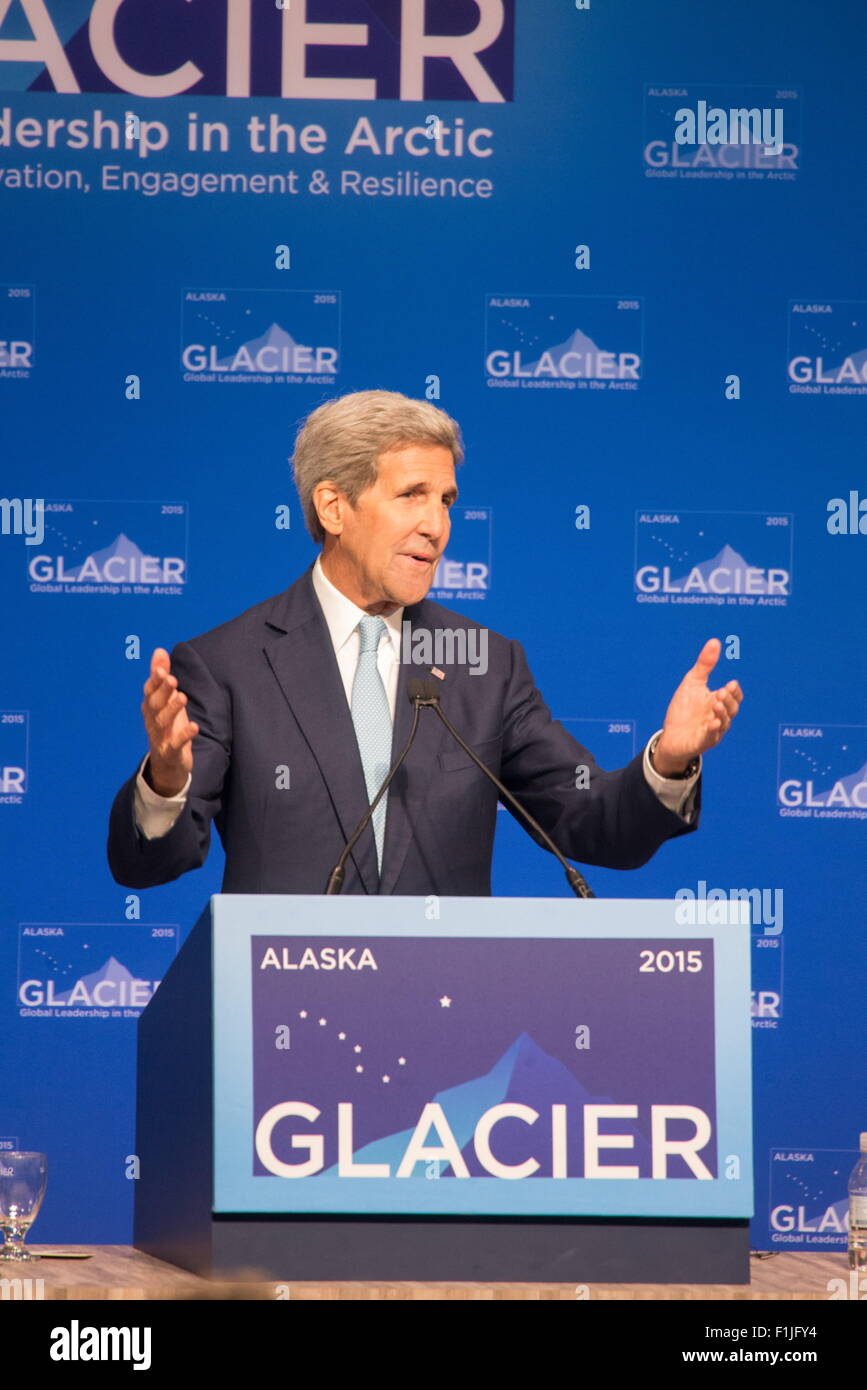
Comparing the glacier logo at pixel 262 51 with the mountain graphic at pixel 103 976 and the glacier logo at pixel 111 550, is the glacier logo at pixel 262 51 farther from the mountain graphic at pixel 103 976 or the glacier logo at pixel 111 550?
the mountain graphic at pixel 103 976

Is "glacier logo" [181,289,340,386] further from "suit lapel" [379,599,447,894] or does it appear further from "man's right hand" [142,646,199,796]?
"man's right hand" [142,646,199,796]

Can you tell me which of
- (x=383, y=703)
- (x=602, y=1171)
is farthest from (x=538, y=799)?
(x=602, y=1171)

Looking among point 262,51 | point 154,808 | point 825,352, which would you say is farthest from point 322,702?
point 262,51

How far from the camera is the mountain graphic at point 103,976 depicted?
4746 millimetres

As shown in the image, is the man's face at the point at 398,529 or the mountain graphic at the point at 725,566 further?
the mountain graphic at the point at 725,566

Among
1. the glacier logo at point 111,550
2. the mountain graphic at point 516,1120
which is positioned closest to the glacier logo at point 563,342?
the glacier logo at point 111,550

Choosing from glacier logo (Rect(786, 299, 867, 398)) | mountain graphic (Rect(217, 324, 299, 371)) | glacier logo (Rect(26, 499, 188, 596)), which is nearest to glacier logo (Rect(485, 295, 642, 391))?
glacier logo (Rect(786, 299, 867, 398))

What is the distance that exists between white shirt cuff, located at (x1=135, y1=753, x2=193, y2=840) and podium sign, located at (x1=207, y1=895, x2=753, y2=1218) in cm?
50

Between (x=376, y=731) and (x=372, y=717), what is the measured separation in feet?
0.09

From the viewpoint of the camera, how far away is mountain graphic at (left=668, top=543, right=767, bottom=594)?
16.0 ft

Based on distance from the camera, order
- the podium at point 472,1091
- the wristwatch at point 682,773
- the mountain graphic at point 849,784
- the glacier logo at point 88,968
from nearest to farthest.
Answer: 1. the podium at point 472,1091
2. the wristwatch at point 682,773
3. the glacier logo at point 88,968
4. the mountain graphic at point 849,784

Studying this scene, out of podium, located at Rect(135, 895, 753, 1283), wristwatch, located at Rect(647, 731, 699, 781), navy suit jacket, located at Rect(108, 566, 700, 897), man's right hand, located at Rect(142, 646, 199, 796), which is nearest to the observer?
podium, located at Rect(135, 895, 753, 1283)

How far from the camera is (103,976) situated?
187 inches

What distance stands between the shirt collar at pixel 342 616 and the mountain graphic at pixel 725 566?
6.18ft
